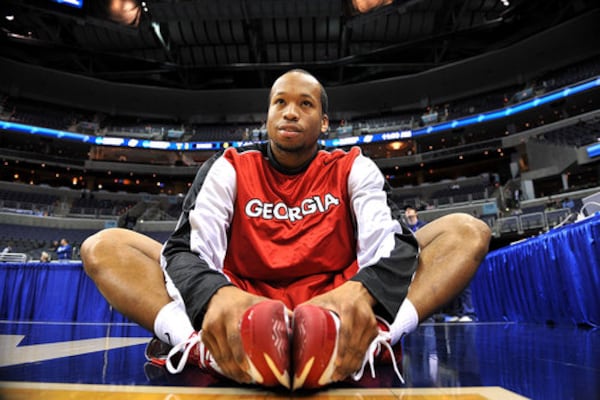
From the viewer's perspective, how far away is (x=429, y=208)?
15.5 m

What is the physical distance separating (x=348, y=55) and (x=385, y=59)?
2.20 meters

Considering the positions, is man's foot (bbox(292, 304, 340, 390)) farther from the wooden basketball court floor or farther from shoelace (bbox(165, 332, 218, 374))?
shoelace (bbox(165, 332, 218, 374))

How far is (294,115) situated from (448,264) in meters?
0.63

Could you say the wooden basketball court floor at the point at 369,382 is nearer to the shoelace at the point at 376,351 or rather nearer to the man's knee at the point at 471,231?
the shoelace at the point at 376,351

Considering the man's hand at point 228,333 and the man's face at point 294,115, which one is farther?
the man's face at point 294,115

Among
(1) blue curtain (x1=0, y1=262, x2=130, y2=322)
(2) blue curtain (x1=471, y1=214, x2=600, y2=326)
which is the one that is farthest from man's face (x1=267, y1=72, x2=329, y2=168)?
(1) blue curtain (x1=0, y1=262, x2=130, y2=322)

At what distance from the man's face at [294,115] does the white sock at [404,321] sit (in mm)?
593

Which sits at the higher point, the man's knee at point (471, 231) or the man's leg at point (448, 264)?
the man's knee at point (471, 231)

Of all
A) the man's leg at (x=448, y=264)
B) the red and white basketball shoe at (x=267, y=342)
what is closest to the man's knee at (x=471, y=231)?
the man's leg at (x=448, y=264)

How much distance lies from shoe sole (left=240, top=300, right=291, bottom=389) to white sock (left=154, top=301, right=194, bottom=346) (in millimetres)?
282

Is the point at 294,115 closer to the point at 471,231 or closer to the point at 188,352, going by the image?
the point at 471,231

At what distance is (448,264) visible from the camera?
978mm

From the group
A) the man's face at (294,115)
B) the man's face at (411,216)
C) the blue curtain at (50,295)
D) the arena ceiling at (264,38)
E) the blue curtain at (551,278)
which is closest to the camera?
the man's face at (294,115)

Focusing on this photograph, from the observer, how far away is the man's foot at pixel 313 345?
592 millimetres
